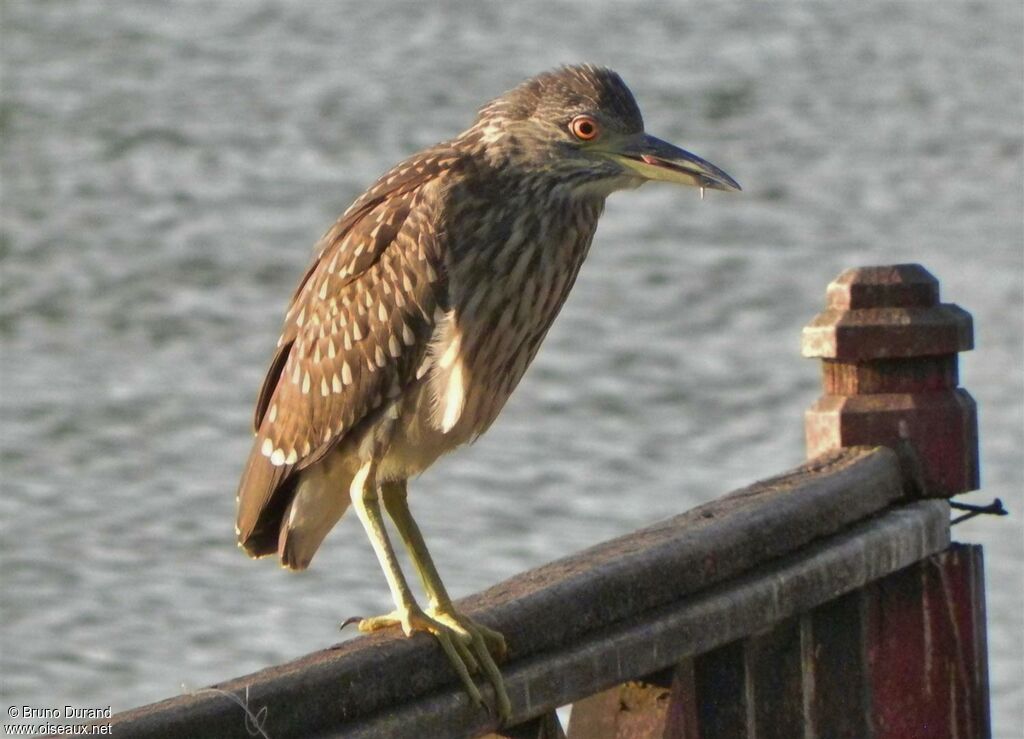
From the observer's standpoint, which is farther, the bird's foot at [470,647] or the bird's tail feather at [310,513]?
the bird's tail feather at [310,513]

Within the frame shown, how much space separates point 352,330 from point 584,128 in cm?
62

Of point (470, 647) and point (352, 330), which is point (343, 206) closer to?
point (352, 330)

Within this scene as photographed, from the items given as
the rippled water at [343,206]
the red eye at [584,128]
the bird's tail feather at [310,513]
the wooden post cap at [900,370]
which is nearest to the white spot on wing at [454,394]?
the bird's tail feather at [310,513]

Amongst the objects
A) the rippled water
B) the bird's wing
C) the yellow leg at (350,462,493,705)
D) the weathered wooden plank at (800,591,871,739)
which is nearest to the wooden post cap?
the weathered wooden plank at (800,591,871,739)

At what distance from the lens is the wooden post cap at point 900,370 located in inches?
161

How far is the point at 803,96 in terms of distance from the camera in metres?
14.4

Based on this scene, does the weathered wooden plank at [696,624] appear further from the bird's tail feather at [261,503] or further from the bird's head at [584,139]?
the bird's tail feather at [261,503]

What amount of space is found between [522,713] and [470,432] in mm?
1118

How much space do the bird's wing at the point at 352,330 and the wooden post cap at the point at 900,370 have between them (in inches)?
31.4

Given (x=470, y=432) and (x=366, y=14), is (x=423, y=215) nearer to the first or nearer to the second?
(x=470, y=432)

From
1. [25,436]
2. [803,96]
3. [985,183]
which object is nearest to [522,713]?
[25,436]

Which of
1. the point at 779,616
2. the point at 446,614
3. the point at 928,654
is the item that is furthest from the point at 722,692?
the point at 928,654

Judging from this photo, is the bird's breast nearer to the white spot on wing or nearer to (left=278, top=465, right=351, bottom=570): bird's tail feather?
the white spot on wing

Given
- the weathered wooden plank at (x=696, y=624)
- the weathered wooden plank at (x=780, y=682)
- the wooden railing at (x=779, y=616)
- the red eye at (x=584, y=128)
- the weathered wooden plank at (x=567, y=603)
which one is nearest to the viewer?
the weathered wooden plank at (x=567, y=603)
